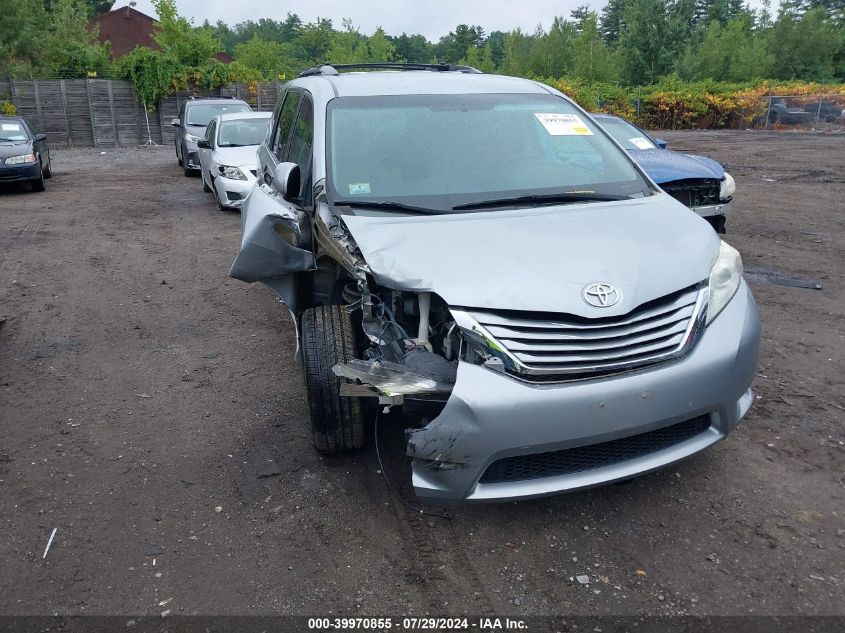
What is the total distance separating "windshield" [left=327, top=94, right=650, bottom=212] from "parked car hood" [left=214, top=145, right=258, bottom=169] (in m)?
7.40

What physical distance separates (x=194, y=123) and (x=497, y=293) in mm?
15600

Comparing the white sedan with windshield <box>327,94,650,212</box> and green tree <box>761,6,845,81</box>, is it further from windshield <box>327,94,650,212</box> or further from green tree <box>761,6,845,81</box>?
green tree <box>761,6,845,81</box>

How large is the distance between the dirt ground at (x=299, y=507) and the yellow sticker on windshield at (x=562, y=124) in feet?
6.73

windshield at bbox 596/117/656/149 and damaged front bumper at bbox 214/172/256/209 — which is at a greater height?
windshield at bbox 596/117/656/149

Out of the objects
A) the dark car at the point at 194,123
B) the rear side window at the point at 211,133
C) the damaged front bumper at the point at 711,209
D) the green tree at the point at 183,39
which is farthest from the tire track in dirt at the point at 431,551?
the green tree at the point at 183,39

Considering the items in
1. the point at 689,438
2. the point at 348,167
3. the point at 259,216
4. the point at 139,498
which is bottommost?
the point at 139,498

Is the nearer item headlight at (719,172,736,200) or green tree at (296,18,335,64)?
headlight at (719,172,736,200)

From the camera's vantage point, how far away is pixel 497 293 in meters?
2.99

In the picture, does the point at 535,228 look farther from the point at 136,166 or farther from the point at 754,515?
the point at 136,166

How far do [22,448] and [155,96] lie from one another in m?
24.2

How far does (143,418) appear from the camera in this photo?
4438mm

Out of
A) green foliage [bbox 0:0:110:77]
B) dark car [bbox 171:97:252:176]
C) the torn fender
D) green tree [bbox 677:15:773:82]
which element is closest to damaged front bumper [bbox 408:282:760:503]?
the torn fender

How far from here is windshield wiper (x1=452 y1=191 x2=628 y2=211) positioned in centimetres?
383

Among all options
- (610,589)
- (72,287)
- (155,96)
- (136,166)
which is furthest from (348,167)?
(155,96)
